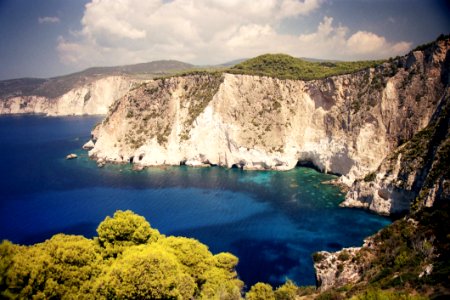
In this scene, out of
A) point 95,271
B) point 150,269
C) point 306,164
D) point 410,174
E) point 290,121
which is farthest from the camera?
point 290,121

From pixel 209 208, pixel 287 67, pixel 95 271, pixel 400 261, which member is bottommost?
pixel 209 208

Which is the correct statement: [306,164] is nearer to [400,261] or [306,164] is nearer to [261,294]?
[400,261]

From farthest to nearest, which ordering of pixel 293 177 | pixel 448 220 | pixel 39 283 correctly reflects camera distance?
pixel 293 177 → pixel 448 220 → pixel 39 283

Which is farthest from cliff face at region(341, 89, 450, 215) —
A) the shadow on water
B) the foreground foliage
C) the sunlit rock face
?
the shadow on water

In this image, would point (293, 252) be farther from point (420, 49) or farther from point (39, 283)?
point (420, 49)

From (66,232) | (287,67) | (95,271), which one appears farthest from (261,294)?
(287,67)

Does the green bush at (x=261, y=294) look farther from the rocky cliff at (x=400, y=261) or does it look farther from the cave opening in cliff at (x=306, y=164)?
the cave opening in cliff at (x=306, y=164)

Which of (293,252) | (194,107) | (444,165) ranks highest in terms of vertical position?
(194,107)

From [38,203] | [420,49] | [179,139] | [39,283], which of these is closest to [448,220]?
[39,283]

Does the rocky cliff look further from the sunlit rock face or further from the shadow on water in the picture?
the shadow on water
